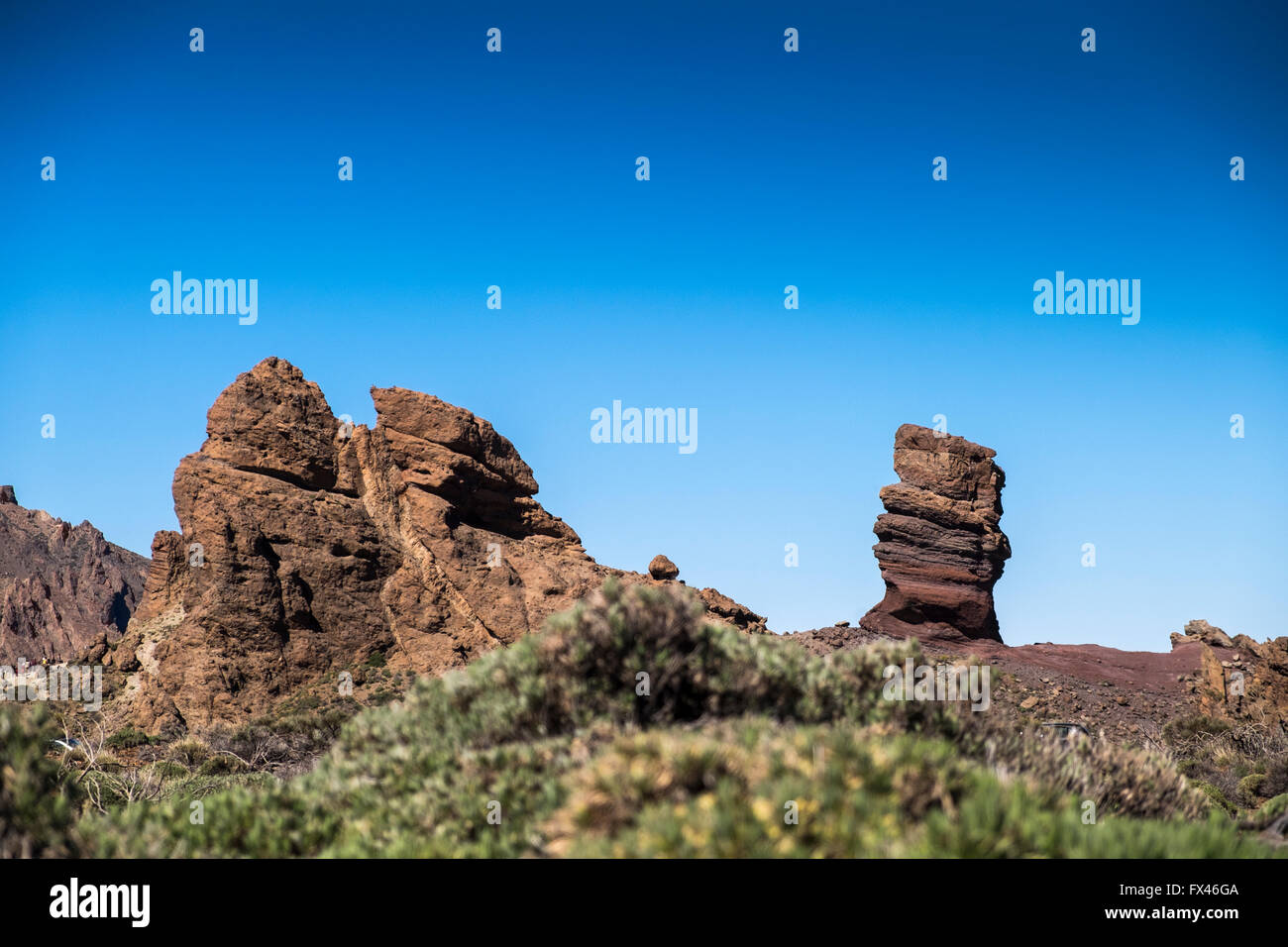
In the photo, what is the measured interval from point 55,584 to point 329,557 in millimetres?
101750

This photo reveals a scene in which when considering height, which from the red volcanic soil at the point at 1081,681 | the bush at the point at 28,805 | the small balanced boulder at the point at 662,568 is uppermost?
the small balanced boulder at the point at 662,568

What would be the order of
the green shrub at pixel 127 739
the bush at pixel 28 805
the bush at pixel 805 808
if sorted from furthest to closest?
the green shrub at pixel 127 739, the bush at pixel 28 805, the bush at pixel 805 808

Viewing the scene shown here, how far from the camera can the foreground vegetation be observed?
532cm

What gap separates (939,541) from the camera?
57.2 m

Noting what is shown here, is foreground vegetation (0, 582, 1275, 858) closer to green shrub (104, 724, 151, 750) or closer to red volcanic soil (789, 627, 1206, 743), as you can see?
red volcanic soil (789, 627, 1206, 743)

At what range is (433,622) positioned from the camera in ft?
148

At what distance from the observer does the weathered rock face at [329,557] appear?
4047cm

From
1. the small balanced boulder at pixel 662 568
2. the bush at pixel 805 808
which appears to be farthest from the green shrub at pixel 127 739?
the bush at pixel 805 808

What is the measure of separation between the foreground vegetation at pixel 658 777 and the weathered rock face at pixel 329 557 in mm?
33478

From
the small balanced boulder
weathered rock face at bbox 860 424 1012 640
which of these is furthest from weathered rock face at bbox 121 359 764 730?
weathered rock face at bbox 860 424 1012 640

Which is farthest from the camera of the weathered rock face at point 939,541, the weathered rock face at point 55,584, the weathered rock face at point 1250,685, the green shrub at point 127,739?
the weathered rock face at point 55,584

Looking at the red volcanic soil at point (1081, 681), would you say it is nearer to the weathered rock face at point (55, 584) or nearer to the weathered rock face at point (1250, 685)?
the weathered rock face at point (1250, 685)
